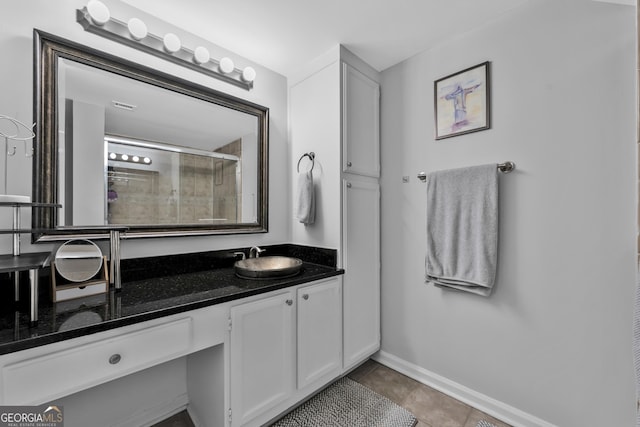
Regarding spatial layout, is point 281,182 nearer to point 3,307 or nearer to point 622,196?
point 3,307

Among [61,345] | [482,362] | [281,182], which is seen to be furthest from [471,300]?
[61,345]

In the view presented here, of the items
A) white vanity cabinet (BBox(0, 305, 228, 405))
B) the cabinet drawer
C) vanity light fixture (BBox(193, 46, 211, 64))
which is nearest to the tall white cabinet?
vanity light fixture (BBox(193, 46, 211, 64))

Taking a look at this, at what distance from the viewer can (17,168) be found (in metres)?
1.13

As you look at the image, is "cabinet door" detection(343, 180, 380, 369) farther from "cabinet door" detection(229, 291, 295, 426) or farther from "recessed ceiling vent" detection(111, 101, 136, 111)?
"recessed ceiling vent" detection(111, 101, 136, 111)

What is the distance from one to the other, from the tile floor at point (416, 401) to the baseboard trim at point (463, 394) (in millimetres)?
29

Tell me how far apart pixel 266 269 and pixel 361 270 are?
679 millimetres

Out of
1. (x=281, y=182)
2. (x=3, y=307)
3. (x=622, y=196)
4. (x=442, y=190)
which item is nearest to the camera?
(x=3, y=307)

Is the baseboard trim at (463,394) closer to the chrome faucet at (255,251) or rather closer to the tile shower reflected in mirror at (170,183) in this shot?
the chrome faucet at (255,251)

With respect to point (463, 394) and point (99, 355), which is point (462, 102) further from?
point (99, 355)

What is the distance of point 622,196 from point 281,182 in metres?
1.88

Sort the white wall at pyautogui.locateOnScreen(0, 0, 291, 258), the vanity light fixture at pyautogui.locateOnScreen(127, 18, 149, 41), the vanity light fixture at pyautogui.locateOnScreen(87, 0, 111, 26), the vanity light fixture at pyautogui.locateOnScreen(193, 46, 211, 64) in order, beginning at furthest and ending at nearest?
1. the vanity light fixture at pyautogui.locateOnScreen(193, 46, 211, 64)
2. the vanity light fixture at pyautogui.locateOnScreen(127, 18, 149, 41)
3. the vanity light fixture at pyautogui.locateOnScreen(87, 0, 111, 26)
4. the white wall at pyautogui.locateOnScreen(0, 0, 291, 258)

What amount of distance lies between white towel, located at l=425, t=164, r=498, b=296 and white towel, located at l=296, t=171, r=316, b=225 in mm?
767

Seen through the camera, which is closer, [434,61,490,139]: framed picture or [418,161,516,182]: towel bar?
[418,161,516,182]: towel bar

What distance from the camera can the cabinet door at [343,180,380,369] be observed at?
180cm
